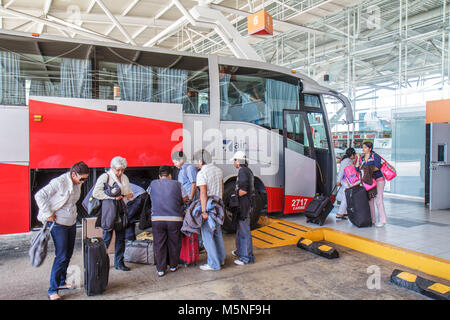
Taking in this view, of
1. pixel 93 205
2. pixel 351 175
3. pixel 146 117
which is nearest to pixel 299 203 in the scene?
pixel 351 175

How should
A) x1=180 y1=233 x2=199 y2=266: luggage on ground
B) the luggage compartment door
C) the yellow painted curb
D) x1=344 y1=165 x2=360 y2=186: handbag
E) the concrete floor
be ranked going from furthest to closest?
the luggage compartment door < x1=344 y1=165 x2=360 y2=186: handbag < x1=180 y1=233 x2=199 y2=266: luggage on ground < the yellow painted curb < the concrete floor

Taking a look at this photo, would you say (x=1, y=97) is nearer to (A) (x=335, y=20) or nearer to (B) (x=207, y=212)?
(B) (x=207, y=212)

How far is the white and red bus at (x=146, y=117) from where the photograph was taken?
196 inches

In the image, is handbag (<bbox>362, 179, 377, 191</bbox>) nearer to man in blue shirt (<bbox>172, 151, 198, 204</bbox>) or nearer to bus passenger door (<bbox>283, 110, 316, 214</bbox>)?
bus passenger door (<bbox>283, 110, 316, 214</bbox>)

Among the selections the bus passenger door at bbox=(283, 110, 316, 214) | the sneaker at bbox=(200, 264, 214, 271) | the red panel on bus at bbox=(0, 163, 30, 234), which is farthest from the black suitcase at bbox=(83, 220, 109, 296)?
the bus passenger door at bbox=(283, 110, 316, 214)

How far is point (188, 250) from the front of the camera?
15.1 ft

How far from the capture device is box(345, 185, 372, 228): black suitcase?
6.35 meters

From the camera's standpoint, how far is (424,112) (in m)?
9.70

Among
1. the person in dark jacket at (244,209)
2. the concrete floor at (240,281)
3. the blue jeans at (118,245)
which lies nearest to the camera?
the concrete floor at (240,281)

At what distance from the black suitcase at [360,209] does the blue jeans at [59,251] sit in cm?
494

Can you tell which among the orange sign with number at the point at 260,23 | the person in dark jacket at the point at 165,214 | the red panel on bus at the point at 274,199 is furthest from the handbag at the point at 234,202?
the orange sign with number at the point at 260,23

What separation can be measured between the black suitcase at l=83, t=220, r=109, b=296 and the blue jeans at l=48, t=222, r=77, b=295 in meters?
0.20

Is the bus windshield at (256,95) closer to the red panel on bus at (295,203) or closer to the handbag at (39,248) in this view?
the red panel on bus at (295,203)
